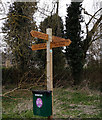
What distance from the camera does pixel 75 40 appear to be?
9586 mm

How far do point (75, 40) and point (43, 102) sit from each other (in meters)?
7.14

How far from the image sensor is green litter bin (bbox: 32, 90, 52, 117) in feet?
9.43

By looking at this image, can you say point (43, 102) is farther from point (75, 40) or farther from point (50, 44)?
point (75, 40)

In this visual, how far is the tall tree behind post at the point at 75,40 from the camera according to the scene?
9.48 m

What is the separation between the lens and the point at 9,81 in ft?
32.4

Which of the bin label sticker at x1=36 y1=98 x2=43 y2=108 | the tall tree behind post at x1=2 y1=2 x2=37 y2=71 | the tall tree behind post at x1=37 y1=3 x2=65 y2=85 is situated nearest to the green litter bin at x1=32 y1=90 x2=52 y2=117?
the bin label sticker at x1=36 y1=98 x2=43 y2=108

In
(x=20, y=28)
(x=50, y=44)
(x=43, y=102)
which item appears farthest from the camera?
(x=20, y=28)

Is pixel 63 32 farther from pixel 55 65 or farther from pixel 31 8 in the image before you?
pixel 31 8

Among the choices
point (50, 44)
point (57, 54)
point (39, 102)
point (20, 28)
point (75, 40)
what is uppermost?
point (20, 28)

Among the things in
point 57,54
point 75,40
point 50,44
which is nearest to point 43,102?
point 50,44

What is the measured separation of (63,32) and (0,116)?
710 cm

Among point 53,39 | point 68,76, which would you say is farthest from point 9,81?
point 53,39

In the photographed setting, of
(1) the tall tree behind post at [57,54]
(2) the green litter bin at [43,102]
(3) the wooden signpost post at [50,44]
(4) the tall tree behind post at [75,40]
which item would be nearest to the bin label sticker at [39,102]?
(2) the green litter bin at [43,102]

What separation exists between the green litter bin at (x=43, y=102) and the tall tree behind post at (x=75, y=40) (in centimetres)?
667
